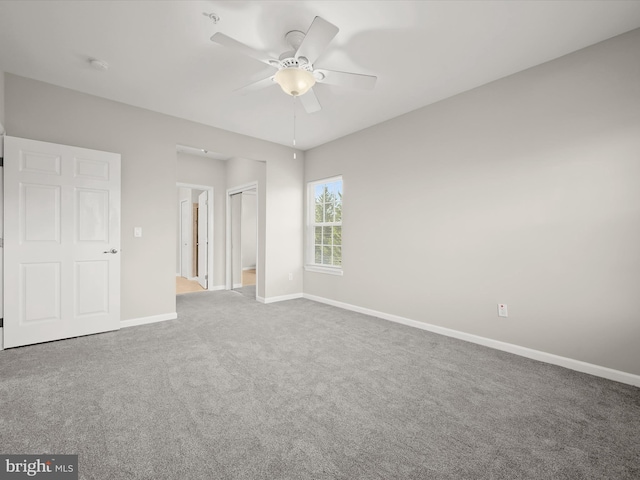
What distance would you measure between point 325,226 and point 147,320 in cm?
291

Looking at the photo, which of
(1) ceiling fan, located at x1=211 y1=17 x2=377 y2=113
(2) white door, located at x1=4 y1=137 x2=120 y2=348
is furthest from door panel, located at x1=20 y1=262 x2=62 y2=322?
(1) ceiling fan, located at x1=211 y1=17 x2=377 y2=113

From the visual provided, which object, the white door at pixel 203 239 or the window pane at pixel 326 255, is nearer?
the window pane at pixel 326 255

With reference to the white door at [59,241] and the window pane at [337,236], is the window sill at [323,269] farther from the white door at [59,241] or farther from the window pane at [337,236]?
the white door at [59,241]

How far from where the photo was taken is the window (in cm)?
470

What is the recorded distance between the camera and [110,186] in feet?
10.7

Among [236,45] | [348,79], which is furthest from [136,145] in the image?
[348,79]

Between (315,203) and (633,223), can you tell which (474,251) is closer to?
(633,223)

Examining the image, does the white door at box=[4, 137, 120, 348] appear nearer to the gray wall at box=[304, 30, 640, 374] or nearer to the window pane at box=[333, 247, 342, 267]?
the window pane at box=[333, 247, 342, 267]

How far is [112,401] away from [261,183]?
12.1ft

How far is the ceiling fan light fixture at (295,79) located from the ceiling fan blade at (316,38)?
0.14 meters

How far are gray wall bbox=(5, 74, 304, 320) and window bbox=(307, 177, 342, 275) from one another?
5.09 ft

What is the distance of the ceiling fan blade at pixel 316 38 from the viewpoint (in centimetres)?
175
